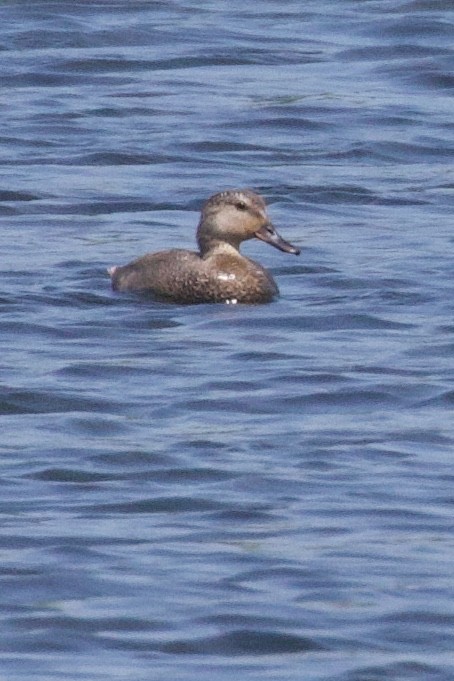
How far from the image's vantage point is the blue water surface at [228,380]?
891 cm

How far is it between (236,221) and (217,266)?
1.16 feet

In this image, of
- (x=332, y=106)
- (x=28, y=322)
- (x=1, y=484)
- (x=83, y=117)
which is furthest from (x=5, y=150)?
(x=1, y=484)

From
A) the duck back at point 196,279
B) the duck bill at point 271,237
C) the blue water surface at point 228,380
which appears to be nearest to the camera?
the blue water surface at point 228,380

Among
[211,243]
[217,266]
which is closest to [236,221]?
[211,243]

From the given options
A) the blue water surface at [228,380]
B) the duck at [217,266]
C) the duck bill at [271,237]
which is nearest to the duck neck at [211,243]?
the duck at [217,266]

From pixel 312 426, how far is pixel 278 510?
5.10 ft

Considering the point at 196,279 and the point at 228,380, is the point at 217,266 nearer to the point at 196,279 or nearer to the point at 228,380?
the point at 196,279

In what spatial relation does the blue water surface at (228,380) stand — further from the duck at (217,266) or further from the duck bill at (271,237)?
the duck bill at (271,237)

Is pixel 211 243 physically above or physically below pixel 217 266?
above

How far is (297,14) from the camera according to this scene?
28.4m

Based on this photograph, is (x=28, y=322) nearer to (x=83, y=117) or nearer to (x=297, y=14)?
(x=83, y=117)

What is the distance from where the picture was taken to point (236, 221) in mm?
15398

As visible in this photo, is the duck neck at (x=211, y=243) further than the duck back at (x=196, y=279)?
Yes

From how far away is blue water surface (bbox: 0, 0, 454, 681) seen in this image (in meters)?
8.91
